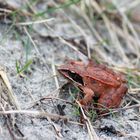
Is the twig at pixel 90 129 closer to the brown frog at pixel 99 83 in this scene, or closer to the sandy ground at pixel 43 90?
the sandy ground at pixel 43 90

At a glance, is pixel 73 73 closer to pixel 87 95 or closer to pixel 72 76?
pixel 72 76

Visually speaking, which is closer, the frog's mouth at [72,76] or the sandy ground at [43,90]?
the sandy ground at [43,90]

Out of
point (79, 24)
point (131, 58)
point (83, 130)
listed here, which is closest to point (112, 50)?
point (131, 58)

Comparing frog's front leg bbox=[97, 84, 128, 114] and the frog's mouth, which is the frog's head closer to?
the frog's mouth

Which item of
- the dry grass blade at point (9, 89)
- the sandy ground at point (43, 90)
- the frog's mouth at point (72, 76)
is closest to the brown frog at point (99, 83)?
the frog's mouth at point (72, 76)

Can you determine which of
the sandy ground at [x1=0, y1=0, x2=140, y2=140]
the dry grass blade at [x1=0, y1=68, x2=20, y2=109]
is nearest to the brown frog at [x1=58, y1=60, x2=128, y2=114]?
the sandy ground at [x1=0, y1=0, x2=140, y2=140]

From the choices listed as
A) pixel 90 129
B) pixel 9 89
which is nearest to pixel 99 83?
pixel 90 129

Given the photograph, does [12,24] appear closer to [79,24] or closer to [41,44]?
[41,44]
